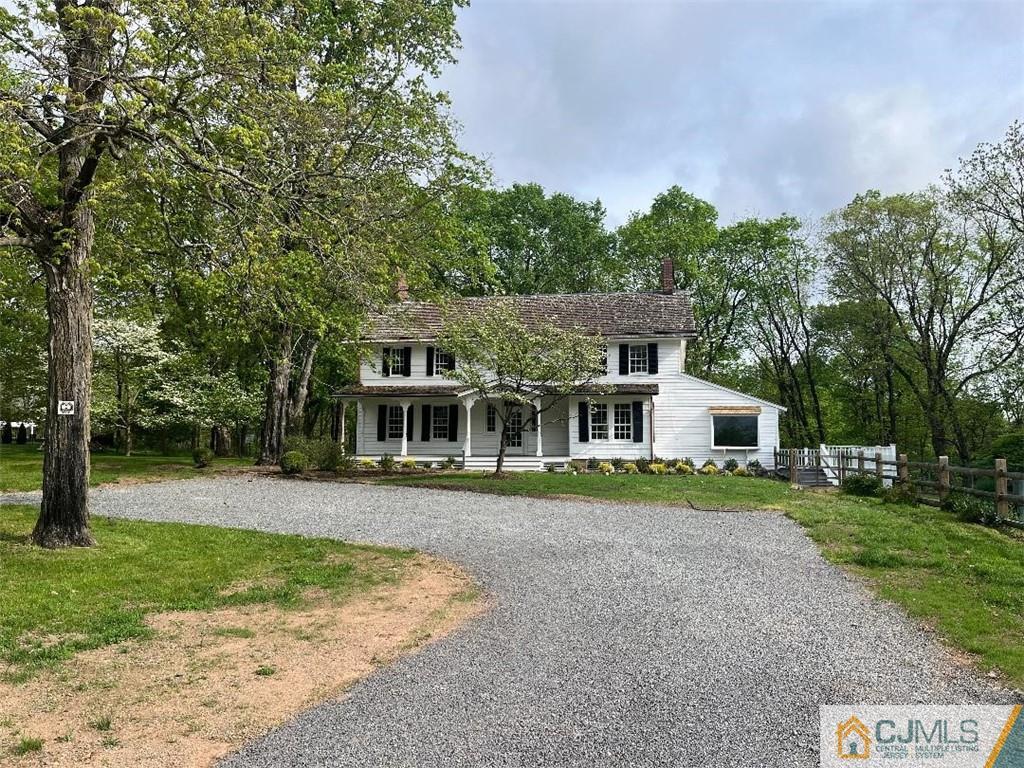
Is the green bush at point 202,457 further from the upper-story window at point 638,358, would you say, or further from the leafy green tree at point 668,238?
the leafy green tree at point 668,238

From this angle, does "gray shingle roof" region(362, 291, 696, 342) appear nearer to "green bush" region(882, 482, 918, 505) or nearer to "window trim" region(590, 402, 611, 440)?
"window trim" region(590, 402, 611, 440)

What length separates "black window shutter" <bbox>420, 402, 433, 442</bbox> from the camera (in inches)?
1167

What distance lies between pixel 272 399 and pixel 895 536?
1972 cm

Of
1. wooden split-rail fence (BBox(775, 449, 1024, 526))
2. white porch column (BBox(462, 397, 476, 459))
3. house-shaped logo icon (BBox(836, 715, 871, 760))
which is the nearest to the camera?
house-shaped logo icon (BBox(836, 715, 871, 760))

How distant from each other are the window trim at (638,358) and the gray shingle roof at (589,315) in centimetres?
64

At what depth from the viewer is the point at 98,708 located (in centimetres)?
466

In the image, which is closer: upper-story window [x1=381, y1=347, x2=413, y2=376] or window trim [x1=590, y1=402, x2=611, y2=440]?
window trim [x1=590, y1=402, x2=611, y2=440]

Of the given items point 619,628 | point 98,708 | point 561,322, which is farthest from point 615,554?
point 561,322

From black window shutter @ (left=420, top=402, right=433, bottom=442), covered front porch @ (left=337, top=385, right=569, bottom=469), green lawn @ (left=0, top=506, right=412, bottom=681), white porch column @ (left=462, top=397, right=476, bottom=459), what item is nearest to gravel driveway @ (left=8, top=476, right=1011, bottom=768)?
green lawn @ (left=0, top=506, right=412, bottom=681)

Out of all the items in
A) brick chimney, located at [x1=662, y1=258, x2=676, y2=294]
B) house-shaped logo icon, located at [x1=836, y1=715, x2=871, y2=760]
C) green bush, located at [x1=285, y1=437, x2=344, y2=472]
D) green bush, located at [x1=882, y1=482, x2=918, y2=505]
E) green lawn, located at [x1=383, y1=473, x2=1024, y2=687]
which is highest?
brick chimney, located at [x1=662, y1=258, x2=676, y2=294]

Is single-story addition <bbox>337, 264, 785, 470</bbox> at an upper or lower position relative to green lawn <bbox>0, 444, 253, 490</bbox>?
upper

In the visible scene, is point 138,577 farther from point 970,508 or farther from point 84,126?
point 970,508

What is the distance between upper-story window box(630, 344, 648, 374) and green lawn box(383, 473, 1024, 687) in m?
8.82

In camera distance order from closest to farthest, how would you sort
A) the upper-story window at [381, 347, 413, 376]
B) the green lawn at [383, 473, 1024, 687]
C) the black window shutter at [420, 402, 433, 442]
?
the green lawn at [383, 473, 1024, 687]
the black window shutter at [420, 402, 433, 442]
the upper-story window at [381, 347, 413, 376]
